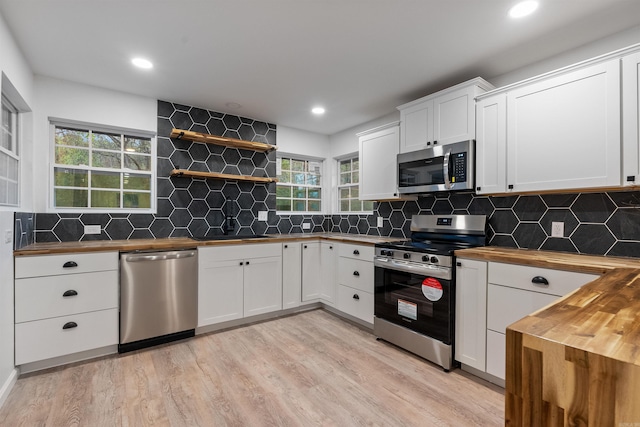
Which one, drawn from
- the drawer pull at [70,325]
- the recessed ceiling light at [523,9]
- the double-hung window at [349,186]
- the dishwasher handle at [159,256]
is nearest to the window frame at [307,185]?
the double-hung window at [349,186]

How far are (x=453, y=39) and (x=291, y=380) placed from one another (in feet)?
8.75

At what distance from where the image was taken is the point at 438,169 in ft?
9.06

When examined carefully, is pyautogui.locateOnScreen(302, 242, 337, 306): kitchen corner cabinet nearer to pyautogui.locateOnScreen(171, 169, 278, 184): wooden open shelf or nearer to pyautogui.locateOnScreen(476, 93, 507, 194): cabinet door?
pyautogui.locateOnScreen(171, 169, 278, 184): wooden open shelf

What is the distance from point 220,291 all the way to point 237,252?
42 cm

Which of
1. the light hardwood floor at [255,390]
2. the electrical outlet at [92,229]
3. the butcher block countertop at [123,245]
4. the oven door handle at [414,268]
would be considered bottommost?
the light hardwood floor at [255,390]

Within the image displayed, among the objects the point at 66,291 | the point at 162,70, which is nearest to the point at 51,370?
the point at 66,291

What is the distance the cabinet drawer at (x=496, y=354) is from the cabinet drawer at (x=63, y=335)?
291 centimetres

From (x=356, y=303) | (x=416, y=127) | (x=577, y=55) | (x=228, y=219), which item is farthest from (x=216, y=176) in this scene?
(x=577, y=55)

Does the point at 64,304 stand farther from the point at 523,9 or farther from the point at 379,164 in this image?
the point at 523,9

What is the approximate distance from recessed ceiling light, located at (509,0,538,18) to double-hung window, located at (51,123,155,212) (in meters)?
3.38

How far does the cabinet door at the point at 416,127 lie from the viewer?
2.88m

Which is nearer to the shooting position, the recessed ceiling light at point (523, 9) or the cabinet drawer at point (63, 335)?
the recessed ceiling light at point (523, 9)

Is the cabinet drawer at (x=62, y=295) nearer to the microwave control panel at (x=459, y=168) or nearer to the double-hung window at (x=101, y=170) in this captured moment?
the double-hung window at (x=101, y=170)

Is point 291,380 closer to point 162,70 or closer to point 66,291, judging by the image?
point 66,291
